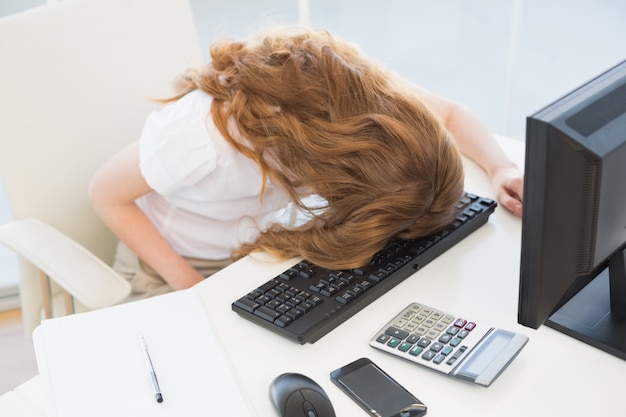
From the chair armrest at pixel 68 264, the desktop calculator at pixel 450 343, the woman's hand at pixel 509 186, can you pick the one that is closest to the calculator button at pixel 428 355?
the desktop calculator at pixel 450 343

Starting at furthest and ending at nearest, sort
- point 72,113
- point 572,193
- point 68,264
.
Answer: point 72,113, point 68,264, point 572,193

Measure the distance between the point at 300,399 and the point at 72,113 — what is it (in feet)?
2.45

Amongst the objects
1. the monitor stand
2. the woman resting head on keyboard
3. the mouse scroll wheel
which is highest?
the woman resting head on keyboard

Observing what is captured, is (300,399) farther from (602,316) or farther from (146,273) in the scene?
(146,273)

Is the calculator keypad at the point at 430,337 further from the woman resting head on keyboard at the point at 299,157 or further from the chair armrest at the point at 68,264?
the chair armrest at the point at 68,264

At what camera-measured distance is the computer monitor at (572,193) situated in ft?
2.30

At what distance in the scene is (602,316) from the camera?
93 cm

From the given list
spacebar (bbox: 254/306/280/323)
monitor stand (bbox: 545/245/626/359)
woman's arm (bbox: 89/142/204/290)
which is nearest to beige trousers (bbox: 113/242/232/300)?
woman's arm (bbox: 89/142/204/290)

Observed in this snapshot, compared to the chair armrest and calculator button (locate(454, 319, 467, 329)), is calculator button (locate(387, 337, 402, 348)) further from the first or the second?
the chair armrest

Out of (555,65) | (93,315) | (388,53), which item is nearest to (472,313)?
(93,315)

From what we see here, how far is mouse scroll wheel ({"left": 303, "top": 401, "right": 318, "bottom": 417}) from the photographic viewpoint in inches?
30.0

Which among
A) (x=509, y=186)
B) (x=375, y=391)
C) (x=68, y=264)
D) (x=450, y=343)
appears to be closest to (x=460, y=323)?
(x=450, y=343)

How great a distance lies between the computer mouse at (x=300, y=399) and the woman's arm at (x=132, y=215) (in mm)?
495

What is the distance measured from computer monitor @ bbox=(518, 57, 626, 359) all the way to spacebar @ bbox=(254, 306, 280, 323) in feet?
0.95
